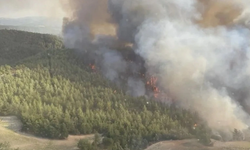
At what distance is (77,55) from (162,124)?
4344 centimetres

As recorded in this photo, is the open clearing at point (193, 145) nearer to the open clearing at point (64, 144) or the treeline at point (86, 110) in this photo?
the open clearing at point (64, 144)

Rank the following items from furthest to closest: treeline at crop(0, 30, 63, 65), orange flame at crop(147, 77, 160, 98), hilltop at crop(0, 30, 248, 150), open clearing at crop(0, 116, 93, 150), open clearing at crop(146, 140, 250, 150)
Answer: treeline at crop(0, 30, 63, 65)
orange flame at crop(147, 77, 160, 98)
hilltop at crop(0, 30, 248, 150)
open clearing at crop(0, 116, 93, 150)
open clearing at crop(146, 140, 250, 150)

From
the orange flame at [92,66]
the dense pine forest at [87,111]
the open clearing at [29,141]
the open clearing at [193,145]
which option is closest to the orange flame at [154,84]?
the dense pine forest at [87,111]

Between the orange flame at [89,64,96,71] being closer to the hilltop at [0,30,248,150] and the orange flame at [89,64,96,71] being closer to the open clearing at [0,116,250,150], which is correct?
the hilltop at [0,30,248,150]

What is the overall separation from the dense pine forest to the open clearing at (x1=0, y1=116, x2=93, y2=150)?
117 cm

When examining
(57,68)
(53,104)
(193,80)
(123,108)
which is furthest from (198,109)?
(57,68)

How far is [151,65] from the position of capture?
6488cm

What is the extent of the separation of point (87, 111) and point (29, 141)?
10.0 meters

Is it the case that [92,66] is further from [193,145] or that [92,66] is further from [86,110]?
[193,145]

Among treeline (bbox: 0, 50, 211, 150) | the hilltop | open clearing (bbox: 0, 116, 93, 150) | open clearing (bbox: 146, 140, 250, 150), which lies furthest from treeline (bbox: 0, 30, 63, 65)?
open clearing (bbox: 146, 140, 250, 150)

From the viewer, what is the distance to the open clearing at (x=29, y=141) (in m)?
36.5

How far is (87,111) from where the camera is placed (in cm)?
4594

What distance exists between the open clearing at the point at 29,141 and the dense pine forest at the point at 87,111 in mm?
1173

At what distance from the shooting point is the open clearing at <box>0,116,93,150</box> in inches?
1436
